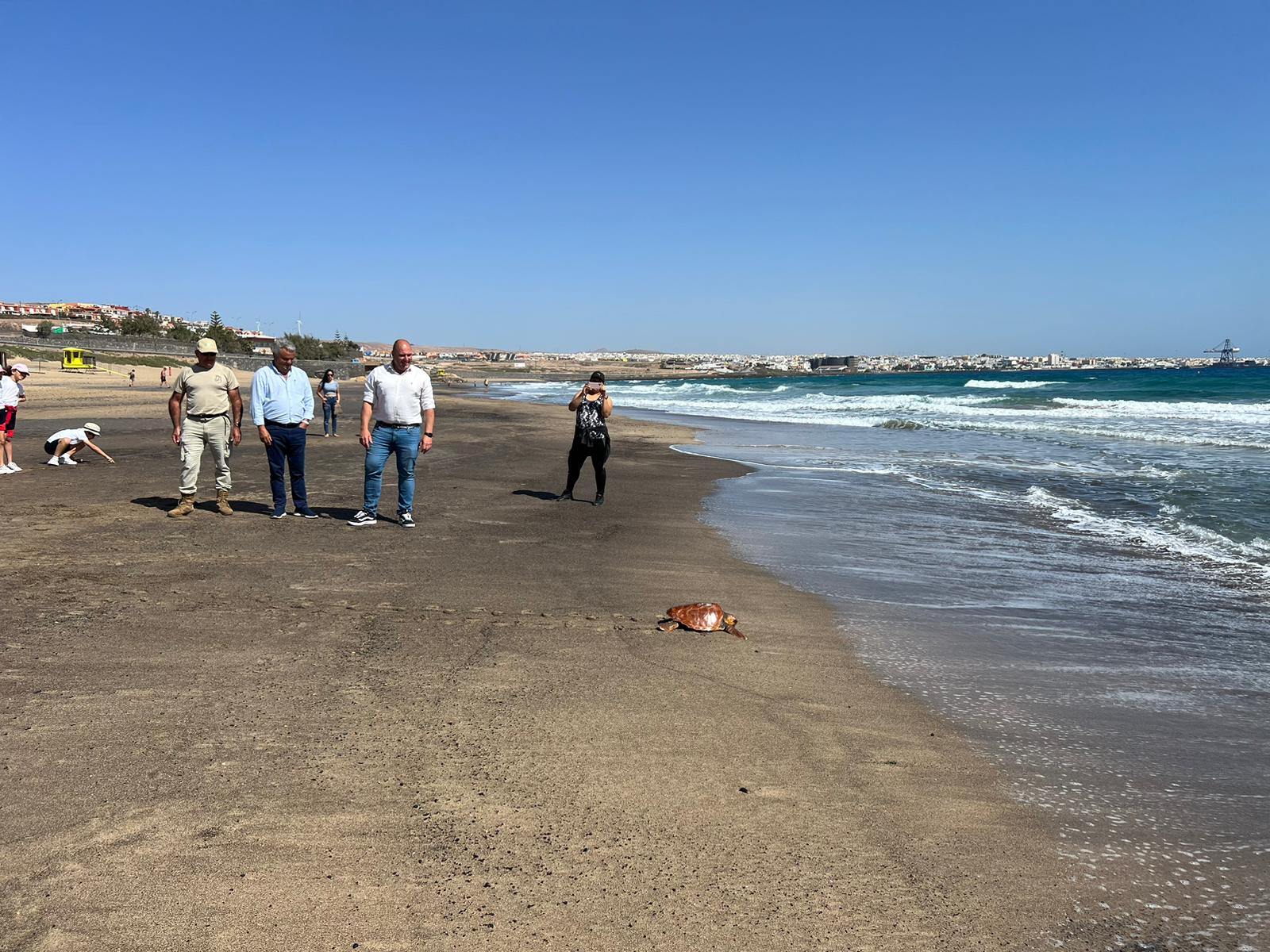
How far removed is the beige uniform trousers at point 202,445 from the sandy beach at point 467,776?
190 centimetres

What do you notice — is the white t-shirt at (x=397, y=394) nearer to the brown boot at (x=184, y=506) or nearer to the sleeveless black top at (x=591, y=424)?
the brown boot at (x=184, y=506)

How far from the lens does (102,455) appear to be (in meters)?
12.7

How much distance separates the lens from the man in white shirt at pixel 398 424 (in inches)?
319

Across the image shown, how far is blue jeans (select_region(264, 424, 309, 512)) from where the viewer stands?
8539 mm

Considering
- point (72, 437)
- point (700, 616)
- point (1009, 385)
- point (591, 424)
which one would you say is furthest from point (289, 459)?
point (1009, 385)

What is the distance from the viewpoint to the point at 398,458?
8.17 m

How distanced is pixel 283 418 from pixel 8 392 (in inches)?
208

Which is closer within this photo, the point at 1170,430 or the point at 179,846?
the point at 179,846

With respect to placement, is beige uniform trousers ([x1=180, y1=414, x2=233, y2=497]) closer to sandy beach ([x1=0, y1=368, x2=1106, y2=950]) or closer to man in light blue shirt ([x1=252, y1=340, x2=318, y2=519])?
man in light blue shirt ([x1=252, y1=340, x2=318, y2=519])

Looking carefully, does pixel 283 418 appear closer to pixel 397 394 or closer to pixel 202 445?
pixel 202 445

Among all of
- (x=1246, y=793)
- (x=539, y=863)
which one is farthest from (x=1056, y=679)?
(x=539, y=863)

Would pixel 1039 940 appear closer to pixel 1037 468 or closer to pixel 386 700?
pixel 386 700

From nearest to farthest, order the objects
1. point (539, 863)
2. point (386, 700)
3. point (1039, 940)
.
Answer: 1. point (1039, 940)
2. point (539, 863)
3. point (386, 700)

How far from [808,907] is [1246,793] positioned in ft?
6.73
